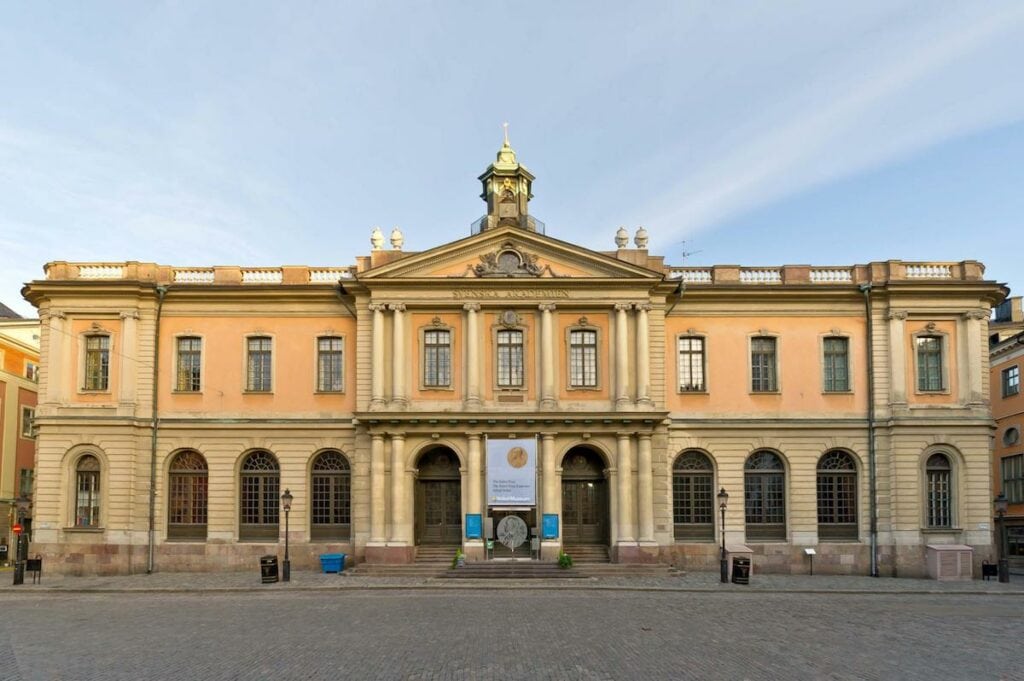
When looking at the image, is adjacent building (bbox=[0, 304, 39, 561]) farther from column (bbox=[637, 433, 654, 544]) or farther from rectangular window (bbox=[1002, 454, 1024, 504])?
rectangular window (bbox=[1002, 454, 1024, 504])

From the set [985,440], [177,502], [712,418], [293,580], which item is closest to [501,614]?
[293,580]

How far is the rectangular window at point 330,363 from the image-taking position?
35.8 meters

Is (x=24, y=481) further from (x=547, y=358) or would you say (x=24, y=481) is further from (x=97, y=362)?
(x=547, y=358)

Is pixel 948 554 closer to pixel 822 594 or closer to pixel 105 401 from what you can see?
pixel 822 594

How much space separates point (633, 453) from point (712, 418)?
3556 millimetres

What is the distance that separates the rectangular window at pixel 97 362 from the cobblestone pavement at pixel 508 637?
34.0 ft

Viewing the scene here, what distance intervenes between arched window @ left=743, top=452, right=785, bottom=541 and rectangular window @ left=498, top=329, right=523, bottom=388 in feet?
30.1

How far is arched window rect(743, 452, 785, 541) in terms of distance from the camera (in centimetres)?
3491

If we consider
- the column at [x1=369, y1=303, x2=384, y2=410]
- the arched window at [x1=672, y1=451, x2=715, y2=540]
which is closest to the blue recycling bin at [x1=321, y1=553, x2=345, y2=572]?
the column at [x1=369, y1=303, x2=384, y2=410]

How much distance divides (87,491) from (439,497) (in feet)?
42.2

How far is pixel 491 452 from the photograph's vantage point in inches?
1332

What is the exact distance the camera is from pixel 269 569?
98.4 feet

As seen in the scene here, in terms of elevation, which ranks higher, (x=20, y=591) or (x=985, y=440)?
(x=985, y=440)

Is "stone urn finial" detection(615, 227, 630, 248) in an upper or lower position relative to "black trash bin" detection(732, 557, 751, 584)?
upper
